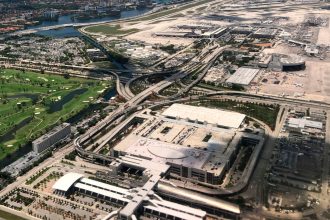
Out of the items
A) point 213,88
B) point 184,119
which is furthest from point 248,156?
point 213,88

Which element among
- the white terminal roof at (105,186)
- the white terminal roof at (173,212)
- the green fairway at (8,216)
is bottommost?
the green fairway at (8,216)

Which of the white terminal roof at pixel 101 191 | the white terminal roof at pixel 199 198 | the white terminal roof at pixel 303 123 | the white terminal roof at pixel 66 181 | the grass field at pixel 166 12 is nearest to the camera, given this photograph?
the white terminal roof at pixel 199 198

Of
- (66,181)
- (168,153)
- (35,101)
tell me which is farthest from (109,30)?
(66,181)

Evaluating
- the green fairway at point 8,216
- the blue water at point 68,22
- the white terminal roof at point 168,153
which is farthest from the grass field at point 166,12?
the green fairway at point 8,216

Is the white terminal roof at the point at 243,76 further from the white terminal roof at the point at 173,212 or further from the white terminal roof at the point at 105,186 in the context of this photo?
the white terminal roof at the point at 173,212

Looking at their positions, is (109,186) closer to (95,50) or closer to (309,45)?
(95,50)
